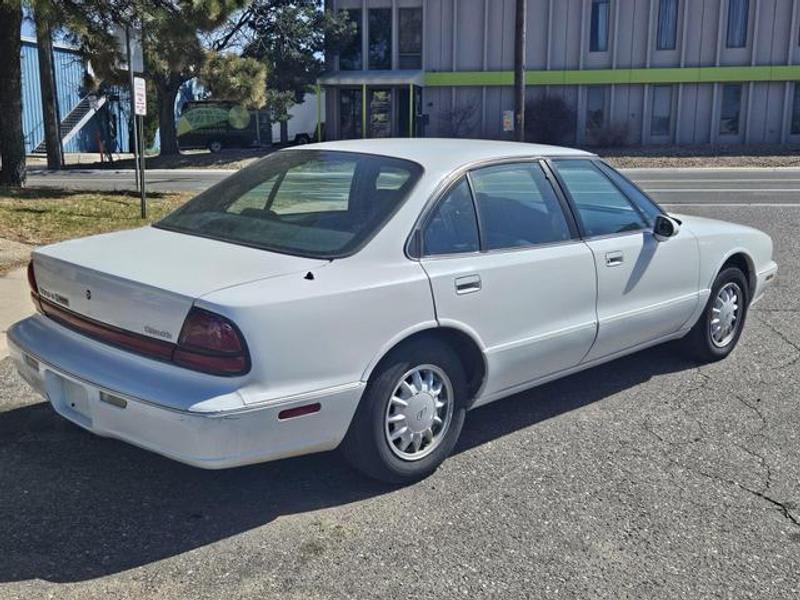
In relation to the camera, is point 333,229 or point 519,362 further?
point 519,362

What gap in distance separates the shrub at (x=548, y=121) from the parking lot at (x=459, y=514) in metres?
32.3

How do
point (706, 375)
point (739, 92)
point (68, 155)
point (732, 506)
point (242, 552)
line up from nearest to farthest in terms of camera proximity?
point (242, 552) < point (732, 506) < point (706, 375) < point (739, 92) < point (68, 155)

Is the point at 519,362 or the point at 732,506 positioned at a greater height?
the point at 519,362

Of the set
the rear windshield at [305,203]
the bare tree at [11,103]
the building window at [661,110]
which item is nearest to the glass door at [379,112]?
the building window at [661,110]

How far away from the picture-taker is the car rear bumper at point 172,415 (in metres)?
3.28

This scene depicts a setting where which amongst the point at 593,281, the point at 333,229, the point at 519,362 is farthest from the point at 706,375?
the point at 333,229

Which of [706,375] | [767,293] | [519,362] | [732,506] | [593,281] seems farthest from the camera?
[767,293]

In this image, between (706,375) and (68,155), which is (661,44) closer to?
(68,155)

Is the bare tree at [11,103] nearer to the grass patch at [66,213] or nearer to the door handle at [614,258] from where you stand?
the grass patch at [66,213]

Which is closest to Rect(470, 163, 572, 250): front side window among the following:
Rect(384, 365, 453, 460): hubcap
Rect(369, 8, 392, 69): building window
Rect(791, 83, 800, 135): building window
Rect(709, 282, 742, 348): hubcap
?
Rect(384, 365, 453, 460): hubcap

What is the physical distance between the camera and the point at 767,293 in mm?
8211

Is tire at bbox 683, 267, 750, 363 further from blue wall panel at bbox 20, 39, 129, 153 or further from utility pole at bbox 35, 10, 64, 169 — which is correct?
blue wall panel at bbox 20, 39, 129, 153

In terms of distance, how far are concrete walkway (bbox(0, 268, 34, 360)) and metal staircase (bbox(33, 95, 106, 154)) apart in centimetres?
3436

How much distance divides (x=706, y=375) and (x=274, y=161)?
320cm
